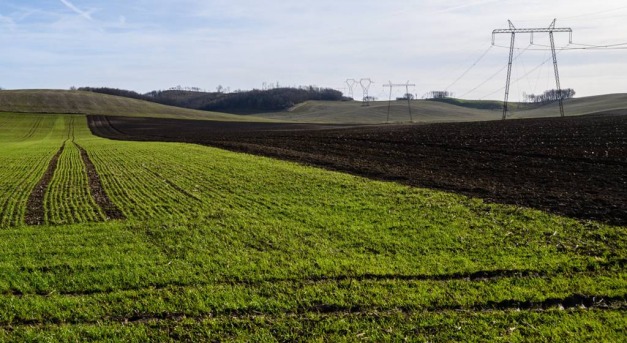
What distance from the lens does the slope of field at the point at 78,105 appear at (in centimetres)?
12100

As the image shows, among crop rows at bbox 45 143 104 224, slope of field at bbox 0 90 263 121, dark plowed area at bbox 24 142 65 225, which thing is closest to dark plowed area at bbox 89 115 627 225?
crop rows at bbox 45 143 104 224

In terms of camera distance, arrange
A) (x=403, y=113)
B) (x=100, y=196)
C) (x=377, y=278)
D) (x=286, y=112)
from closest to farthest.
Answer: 1. (x=377, y=278)
2. (x=100, y=196)
3. (x=403, y=113)
4. (x=286, y=112)

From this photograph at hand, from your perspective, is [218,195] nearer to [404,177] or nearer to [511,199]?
[404,177]

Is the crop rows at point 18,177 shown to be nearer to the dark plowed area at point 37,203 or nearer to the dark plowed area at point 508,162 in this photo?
the dark plowed area at point 37,203

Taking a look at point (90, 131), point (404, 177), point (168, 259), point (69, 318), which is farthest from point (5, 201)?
point (90, 131)

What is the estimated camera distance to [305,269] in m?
12.7

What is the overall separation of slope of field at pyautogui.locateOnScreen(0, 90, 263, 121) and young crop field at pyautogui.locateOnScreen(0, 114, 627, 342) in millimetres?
110826

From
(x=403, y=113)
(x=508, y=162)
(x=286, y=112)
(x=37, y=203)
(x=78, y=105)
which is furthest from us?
(x=286, y=112)

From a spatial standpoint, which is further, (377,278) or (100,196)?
(100,196)

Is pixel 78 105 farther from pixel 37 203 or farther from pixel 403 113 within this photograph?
pixel 37 203

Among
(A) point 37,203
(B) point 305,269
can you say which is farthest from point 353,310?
(A) point 37,203

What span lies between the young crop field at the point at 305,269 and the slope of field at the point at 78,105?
11083 cm

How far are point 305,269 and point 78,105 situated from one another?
13395cm

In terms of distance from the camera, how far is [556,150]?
34.1 m
